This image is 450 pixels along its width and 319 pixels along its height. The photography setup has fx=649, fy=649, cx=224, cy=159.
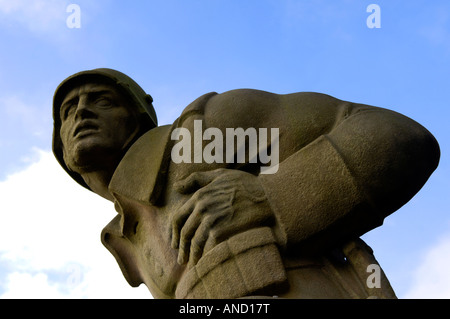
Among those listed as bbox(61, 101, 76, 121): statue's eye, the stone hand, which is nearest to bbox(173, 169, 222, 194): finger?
the stone hand

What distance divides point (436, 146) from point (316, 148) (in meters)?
0.74

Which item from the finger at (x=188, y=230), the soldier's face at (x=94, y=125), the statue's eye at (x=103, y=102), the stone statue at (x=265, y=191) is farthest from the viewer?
the statue's eye at (x=103, y=102)

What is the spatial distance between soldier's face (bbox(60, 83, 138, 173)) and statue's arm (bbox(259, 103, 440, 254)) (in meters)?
1.27

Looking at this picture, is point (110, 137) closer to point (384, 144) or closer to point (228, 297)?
point (228, 297)

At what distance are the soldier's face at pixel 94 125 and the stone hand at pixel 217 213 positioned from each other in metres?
0.93

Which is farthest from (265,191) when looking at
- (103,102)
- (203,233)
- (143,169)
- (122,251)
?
(103,102)

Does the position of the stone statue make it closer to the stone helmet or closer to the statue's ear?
the statue's ear

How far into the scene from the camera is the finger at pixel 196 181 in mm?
3849

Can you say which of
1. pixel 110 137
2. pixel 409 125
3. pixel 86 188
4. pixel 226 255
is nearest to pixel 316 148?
pixel 409 125

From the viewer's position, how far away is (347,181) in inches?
140

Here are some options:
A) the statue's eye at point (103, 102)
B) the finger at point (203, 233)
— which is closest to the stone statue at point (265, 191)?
the finger at point (203, 233)

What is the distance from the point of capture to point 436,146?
12.6 ft

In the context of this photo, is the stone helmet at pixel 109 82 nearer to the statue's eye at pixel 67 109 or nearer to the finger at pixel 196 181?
the statue's eye at pixel 67 109

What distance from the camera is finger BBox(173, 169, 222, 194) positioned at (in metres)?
3.85
